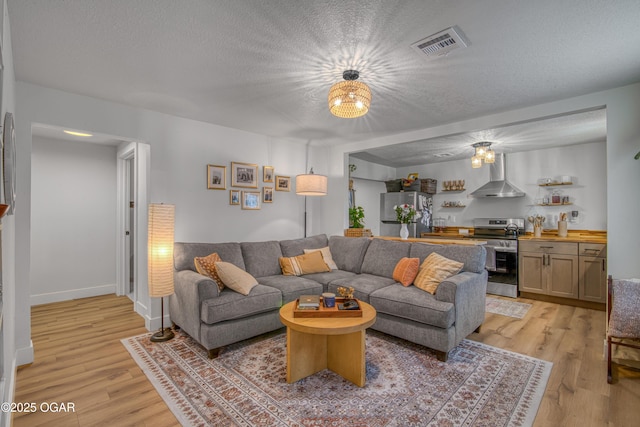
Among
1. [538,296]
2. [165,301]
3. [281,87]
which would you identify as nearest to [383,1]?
[281,87]

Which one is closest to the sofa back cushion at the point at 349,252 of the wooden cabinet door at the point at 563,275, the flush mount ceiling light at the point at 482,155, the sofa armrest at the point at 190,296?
the sofa armrest at the point at 190,296

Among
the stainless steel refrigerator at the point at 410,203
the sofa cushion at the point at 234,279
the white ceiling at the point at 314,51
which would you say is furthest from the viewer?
the stainless steel refrigerator at the point at 410,203

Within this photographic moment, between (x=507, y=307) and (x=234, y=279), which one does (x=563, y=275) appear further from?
(x=234, y=279)

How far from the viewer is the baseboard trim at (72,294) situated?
417cm

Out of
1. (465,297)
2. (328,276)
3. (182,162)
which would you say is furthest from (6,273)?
(465,297)

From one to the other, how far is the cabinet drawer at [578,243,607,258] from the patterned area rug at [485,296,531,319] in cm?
102

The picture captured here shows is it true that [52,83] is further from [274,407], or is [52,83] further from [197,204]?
[274,407]

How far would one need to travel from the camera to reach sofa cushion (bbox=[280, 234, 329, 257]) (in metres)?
4.09

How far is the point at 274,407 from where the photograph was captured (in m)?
1.98

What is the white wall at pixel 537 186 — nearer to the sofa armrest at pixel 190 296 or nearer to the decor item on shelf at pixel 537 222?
the decor item on shelf at pixel 537 222

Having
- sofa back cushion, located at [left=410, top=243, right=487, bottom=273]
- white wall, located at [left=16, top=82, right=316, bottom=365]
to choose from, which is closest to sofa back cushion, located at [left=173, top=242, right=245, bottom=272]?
white wall, located at [left=16, top=82, right=316, bottom=365]

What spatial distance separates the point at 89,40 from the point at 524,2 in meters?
2.70

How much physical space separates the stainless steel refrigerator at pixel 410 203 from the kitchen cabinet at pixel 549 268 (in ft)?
6.18

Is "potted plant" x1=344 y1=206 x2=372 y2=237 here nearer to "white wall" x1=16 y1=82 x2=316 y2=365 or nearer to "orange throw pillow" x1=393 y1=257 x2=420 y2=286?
"white wall" x1=16 y1=82 x2=316 y2=365
